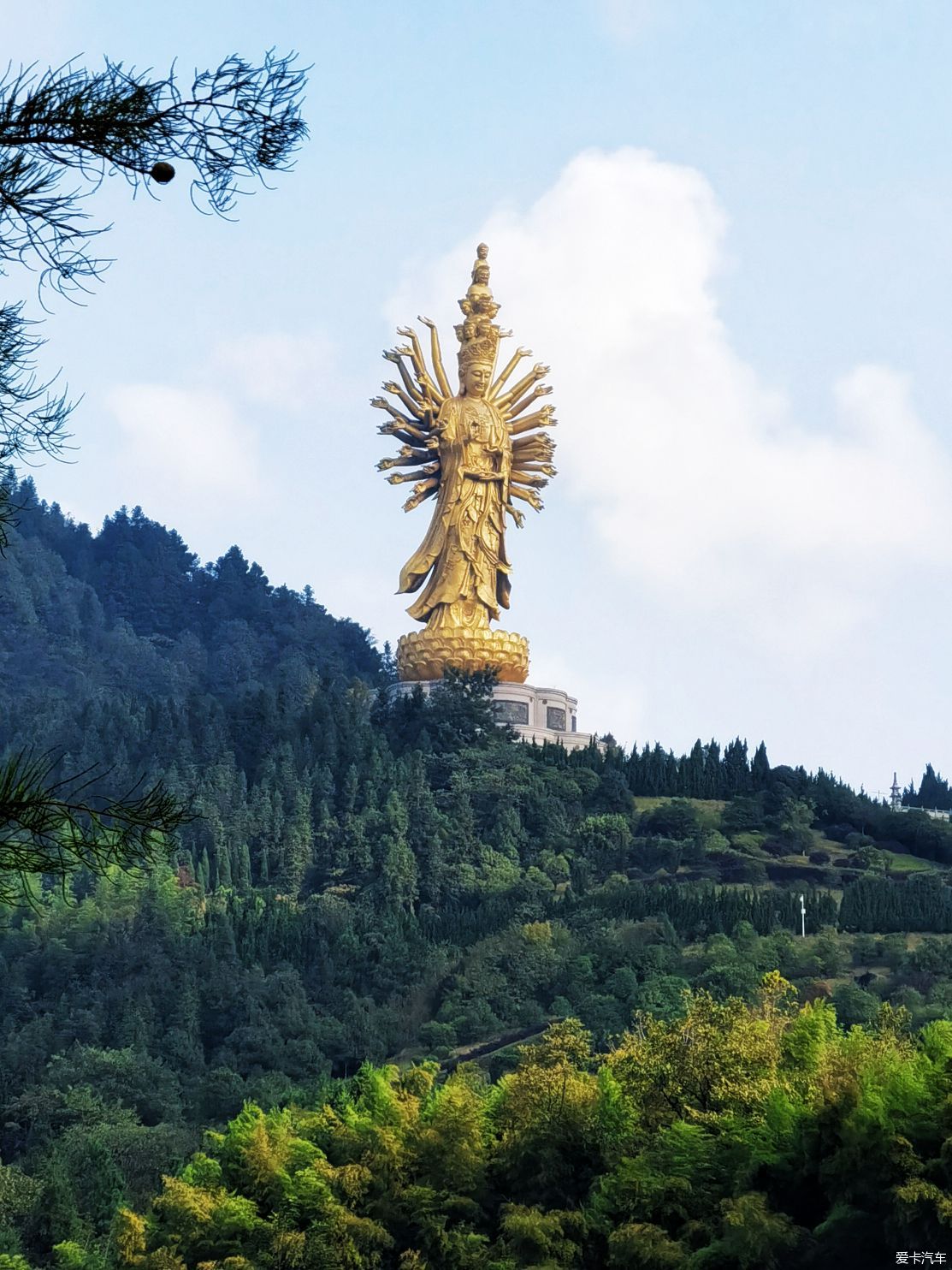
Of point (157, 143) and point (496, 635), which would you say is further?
point (496, 635)

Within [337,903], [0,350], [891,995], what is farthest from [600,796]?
[0,350]

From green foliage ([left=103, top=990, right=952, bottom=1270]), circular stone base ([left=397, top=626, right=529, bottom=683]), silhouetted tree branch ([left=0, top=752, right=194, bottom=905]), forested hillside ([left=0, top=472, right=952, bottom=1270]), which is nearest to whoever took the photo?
silhouetted tree branch ([left=0, top=752, right=194, bottom=905])

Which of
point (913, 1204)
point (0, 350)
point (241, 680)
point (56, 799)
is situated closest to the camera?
point (56, 799)

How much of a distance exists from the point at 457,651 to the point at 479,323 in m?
7.59

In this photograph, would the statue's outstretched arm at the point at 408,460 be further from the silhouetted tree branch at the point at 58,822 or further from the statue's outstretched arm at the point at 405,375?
the silhouetted tree branch at the point at 58,822

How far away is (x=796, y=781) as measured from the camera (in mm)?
51125

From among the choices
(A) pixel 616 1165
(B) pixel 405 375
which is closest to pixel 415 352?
(B) pixel 405 375

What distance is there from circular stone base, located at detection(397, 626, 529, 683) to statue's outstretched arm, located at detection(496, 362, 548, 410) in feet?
17.8

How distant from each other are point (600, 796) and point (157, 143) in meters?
43.2

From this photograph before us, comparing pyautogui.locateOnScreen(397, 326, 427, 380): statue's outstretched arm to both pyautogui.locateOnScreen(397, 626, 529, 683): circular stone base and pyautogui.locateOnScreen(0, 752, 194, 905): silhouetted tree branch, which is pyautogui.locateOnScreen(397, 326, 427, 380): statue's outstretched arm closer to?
pyautogui.locateOnScreen(397, 626, 529, 683): circular stone base

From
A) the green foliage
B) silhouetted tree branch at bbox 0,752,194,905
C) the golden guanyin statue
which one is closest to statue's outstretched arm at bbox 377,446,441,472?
the golden guanyin statue

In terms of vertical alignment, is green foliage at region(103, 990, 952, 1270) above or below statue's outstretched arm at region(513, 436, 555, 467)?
below

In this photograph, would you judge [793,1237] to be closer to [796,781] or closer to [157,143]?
[157,143]

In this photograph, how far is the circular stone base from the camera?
5384 cm
